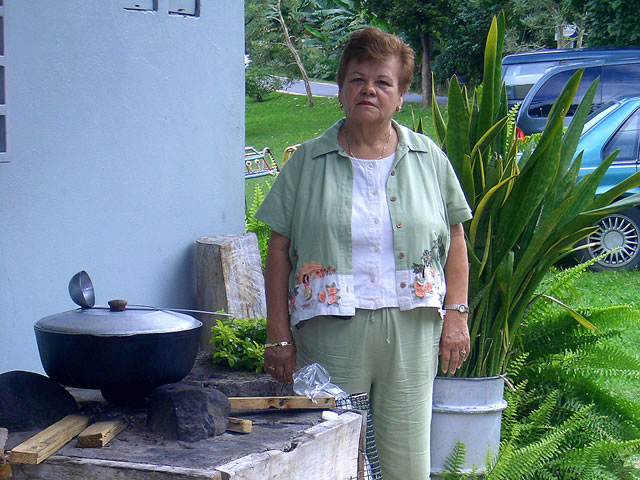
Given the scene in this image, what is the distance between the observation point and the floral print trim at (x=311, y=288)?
2883 millimetres

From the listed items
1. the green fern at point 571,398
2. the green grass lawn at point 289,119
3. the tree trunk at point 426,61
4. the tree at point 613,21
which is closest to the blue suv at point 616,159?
the green fern at point 571,398

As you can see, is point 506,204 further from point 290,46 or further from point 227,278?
point 290,46

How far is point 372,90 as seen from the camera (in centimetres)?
290

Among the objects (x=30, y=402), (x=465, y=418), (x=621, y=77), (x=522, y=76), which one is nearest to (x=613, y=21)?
(x=522, y=76)

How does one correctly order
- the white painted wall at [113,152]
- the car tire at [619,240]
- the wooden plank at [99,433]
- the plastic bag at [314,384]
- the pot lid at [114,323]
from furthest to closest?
1. the car tire at [619,240]
2. the white painted wall at [113,152]
3. the plastic bag at [314,384]
4. the pot lid at [114,323]
5. the wooden plank at [99,433]

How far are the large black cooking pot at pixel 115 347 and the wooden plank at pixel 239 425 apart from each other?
0.75 ft

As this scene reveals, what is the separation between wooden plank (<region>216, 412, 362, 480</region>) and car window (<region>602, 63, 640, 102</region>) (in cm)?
987

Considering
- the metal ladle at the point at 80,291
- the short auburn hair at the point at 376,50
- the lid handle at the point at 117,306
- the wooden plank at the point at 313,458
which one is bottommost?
the wooden plank at the point at 313,458

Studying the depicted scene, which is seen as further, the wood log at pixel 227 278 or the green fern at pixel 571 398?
the green fern at pixel 571 398

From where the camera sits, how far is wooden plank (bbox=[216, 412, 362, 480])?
7.84 feet

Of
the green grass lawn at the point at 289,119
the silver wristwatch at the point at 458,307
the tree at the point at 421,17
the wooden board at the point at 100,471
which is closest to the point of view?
the wooden board at the point at 100,471

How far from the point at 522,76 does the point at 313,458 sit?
12830 millimetres

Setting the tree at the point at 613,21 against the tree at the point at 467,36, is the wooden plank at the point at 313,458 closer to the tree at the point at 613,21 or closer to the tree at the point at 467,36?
the tree at the point at 613,21

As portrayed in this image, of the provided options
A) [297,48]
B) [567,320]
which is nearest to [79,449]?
[567,320]
